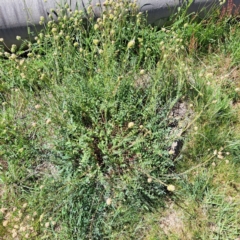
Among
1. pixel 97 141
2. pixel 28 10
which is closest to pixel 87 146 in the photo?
pixel 97 141

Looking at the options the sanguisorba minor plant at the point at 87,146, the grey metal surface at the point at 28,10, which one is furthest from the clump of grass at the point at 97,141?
the grey metal surface at the point at 28,10

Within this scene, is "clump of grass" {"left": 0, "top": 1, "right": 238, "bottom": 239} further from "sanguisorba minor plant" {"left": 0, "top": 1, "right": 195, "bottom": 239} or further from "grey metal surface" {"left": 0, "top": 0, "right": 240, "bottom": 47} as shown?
"grey metal surface" {"left": 0, "top": 0, "right": 240, "bottom": 47}

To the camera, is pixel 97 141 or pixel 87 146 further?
pixel 97 141

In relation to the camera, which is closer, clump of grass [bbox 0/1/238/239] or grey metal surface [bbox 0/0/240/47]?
clump of grass [bbox 0/1/238/239]

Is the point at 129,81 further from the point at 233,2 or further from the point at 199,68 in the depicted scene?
the point at 233,2

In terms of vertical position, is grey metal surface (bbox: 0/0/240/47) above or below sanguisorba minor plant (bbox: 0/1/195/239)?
above

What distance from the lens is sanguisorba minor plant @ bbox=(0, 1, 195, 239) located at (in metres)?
1.79

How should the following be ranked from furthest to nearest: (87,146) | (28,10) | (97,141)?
(28,10)
(97,141)
(87,146)

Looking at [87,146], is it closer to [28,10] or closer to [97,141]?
[97,141]

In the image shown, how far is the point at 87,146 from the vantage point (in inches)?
72.3

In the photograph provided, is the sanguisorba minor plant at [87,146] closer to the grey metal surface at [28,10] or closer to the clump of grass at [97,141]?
the clump of grass at [97,141]

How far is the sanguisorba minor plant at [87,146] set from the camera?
1785mm

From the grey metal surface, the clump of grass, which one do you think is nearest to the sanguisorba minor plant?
the clump of grass

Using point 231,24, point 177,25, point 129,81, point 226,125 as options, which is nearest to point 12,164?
point 129,81
